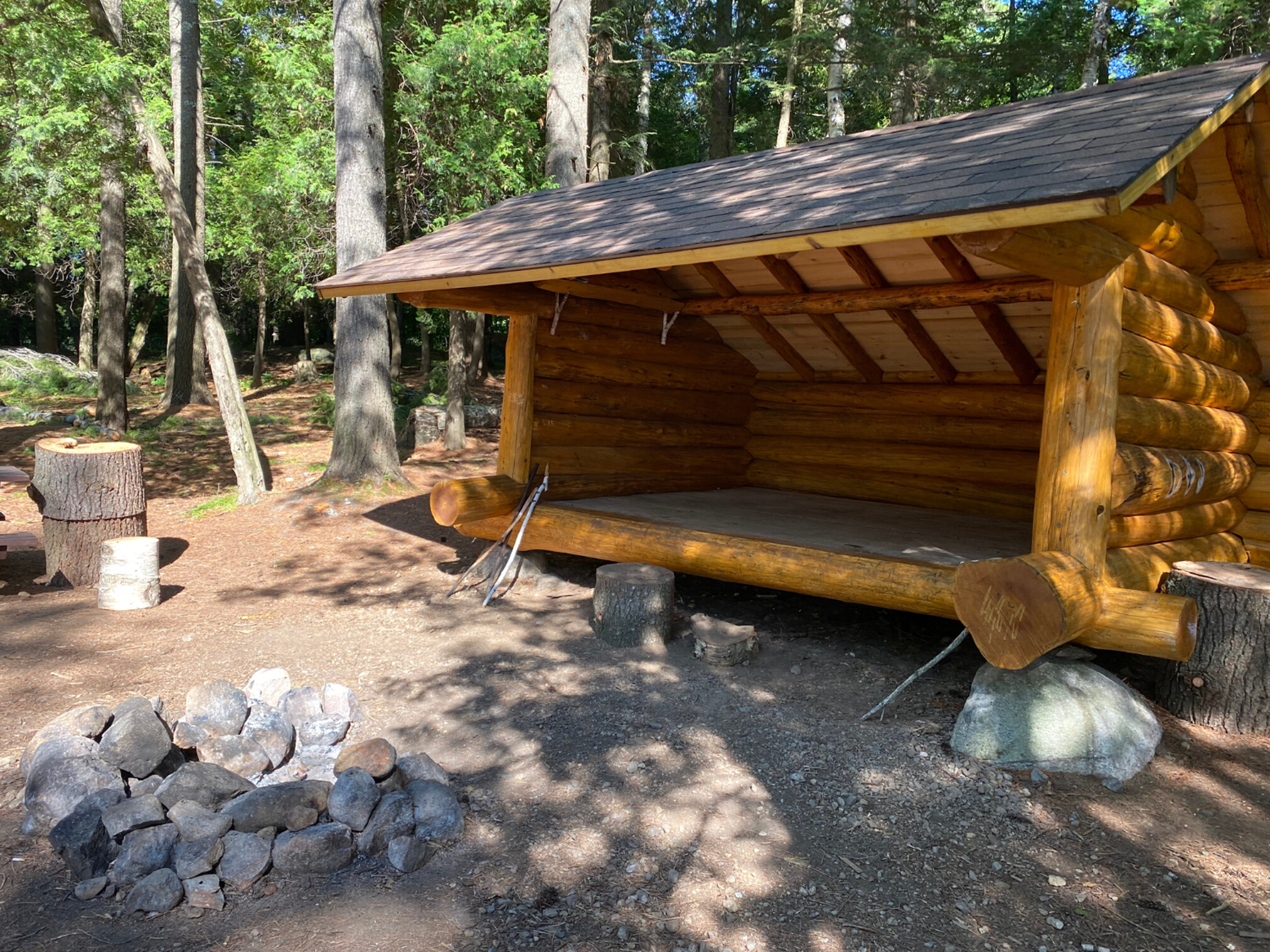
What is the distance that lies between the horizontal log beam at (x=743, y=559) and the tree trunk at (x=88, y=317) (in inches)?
759

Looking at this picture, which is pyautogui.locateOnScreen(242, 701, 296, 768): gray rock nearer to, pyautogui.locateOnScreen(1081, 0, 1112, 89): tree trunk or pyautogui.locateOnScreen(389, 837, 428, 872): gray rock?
pyautogui.locateOnScreen(389, 837, 428, 872): gray rock

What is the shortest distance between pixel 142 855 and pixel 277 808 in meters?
0.43

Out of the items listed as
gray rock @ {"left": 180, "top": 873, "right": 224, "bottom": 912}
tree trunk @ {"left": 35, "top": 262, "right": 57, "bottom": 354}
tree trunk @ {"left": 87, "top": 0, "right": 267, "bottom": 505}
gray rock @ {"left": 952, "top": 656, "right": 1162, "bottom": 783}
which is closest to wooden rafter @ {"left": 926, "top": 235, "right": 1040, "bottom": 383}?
gray rock @ {"left": 952, "top": 656, "right": 1162, "bottom": 783}

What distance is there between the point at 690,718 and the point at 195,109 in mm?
13607

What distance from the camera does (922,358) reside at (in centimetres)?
748

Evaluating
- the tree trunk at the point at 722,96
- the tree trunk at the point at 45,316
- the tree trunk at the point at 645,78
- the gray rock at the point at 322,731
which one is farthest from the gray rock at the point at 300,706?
the tree trunk at the point at 45,316

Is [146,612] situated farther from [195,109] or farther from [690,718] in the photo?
[195,109]

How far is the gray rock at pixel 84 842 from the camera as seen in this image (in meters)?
2.79

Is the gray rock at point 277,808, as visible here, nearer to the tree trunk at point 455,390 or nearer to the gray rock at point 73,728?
the gray rock at point 73,728

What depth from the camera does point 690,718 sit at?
4258 mm

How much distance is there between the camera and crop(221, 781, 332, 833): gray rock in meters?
3.01

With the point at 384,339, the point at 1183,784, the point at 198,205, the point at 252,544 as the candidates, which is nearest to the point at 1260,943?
the point at 1183,784

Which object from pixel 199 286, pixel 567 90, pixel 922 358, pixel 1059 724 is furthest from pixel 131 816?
pixel 567 90

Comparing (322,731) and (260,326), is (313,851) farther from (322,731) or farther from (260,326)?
(260,326)
